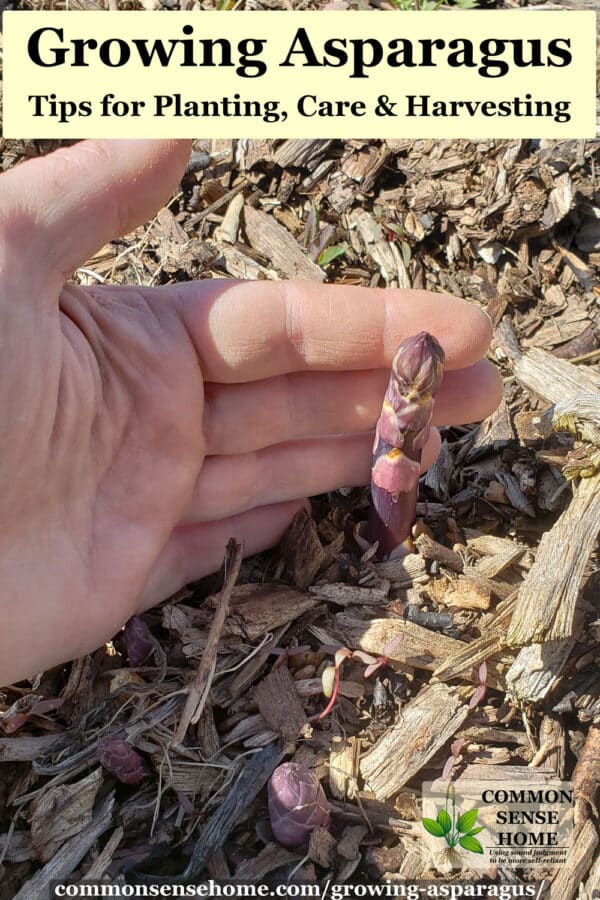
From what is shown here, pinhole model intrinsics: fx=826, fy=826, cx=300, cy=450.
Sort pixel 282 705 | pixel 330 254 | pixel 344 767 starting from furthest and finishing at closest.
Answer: pixel 330 254 → pixel 282 705 → pixel 344 767

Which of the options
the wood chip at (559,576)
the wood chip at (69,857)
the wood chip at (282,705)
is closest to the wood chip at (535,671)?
the wood chip at (559,576)

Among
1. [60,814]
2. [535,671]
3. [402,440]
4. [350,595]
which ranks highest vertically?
[402,440]

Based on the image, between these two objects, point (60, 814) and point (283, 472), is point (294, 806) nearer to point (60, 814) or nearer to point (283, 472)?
point (60, 814)

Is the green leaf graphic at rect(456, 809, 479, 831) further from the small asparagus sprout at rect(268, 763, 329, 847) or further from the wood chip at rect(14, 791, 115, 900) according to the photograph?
the wood chip at rect(14, 791, 115, 900)

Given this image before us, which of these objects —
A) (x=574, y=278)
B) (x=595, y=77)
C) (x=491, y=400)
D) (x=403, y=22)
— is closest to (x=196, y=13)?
(x=403, y=22)

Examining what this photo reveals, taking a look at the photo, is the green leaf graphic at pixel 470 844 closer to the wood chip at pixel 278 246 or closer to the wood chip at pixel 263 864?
the wood chip at pixel 263 864

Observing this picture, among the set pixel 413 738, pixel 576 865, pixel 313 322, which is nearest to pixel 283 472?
pixel 313 322
